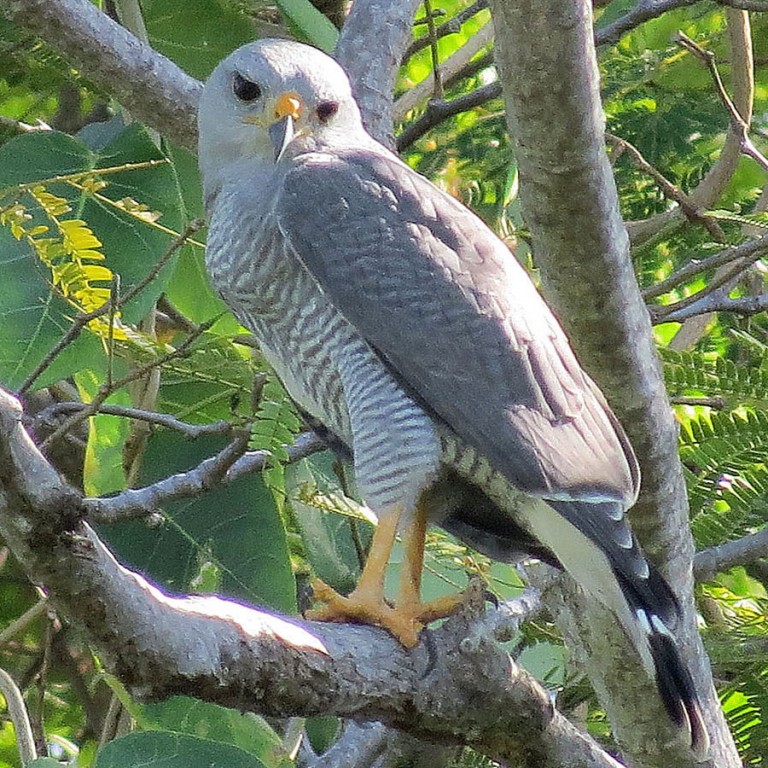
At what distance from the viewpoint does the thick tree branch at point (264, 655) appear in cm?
158

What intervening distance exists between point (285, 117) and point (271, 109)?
0.18 feet

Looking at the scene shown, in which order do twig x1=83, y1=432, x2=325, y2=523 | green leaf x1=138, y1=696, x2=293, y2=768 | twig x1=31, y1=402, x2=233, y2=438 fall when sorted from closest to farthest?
twig x1=83, y1=432, x2=325, y2=523
twig x1=31, y1=402, x2=233, y2=438
green leaf x1=138, y1=696, x2=293, y2=768

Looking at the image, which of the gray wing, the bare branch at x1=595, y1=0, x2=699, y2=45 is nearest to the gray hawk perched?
the gray wing

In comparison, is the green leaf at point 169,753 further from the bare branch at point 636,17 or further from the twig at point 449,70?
the twig at point 449,70

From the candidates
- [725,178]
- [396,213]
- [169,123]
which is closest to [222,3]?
[169,123]

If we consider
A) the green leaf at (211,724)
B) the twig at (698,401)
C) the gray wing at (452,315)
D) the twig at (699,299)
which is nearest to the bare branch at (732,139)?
the twig at (699,299)

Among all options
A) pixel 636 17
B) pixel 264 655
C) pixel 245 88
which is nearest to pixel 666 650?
pixel 264 655

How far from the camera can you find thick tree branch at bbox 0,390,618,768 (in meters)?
1.58

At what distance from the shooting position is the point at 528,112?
6.86 feet

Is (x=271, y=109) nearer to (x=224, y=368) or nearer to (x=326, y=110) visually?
(x=326, y=110)

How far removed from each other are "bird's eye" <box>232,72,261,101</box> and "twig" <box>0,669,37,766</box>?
1.21 meters

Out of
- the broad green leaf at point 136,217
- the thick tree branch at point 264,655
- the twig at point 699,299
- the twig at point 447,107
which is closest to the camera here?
the thick tree branch at point 264,655

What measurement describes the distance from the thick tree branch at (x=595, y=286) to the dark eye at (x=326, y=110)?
78 cm

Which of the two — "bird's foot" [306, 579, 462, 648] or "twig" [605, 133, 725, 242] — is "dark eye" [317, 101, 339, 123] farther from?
"bird's foot" [306, 579, 462, 648]
